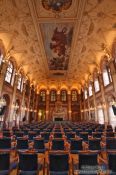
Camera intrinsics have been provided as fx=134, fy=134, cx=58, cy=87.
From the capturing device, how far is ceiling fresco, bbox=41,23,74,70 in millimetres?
14670

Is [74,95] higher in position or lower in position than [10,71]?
lower

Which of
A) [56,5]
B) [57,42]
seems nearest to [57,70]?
[57,42]

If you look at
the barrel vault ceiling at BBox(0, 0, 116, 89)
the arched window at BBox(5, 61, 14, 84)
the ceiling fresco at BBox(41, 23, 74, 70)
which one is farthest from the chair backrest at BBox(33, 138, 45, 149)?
the arched window at BBox(5, 61, 14, 84)

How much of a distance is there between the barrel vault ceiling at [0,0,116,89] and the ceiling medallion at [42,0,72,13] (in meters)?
0.13

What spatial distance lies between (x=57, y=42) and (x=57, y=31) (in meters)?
2.46

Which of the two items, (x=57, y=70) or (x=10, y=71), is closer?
(x=10, y=71)

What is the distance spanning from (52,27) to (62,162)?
14208 mm

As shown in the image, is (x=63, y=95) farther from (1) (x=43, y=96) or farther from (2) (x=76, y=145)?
(2) (x=76, y=145)

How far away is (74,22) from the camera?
13.6m

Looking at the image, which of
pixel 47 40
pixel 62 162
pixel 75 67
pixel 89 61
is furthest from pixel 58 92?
pixel 62 162

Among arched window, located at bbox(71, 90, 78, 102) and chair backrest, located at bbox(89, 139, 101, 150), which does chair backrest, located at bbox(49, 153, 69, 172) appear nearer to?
chair backrest, located at bbox(89, 139, 101, 150)

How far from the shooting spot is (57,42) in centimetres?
1795

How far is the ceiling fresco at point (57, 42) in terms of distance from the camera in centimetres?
1467

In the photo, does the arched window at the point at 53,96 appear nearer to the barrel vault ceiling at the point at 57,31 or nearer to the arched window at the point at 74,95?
the arched window at the point at 74,95
